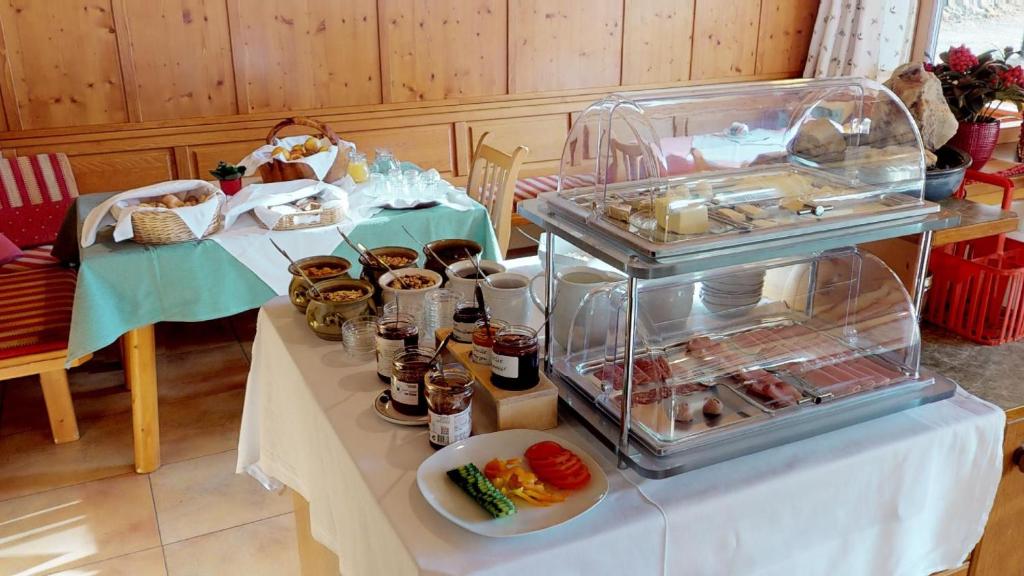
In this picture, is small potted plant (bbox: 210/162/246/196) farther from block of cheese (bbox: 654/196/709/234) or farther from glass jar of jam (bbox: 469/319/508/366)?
block of cheese (bbox: 654/196/709/234)

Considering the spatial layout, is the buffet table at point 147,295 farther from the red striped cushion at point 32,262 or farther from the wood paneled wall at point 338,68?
the wood paneled wall at point 338,68

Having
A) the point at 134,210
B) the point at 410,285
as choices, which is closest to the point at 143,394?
the point at 134,210

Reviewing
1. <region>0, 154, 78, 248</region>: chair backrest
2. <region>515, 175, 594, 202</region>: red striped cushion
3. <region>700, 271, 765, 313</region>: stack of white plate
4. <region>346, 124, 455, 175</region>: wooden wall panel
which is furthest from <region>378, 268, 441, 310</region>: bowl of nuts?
<region>346, 124, 455, 175</region>: wooden wall panel

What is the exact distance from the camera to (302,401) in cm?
142

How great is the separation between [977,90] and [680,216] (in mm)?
916

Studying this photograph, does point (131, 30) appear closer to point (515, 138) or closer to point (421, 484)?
point (515, 138)

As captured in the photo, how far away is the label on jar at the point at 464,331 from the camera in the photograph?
138 centimetres

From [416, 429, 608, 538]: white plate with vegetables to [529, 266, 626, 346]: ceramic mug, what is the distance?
0.23m

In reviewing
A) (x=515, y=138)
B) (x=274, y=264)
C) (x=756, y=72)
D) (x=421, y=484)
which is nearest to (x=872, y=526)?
(x=421, y=484)

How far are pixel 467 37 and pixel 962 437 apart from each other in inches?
130

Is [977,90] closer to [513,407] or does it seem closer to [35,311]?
[513,407]

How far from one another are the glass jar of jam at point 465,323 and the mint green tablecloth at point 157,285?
4.01 ft

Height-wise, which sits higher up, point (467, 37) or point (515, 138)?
point (467, 37)

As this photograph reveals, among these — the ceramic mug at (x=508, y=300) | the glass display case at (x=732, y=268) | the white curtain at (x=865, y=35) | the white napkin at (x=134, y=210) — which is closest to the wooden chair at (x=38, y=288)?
the white napkin at (x=134, y=210)
